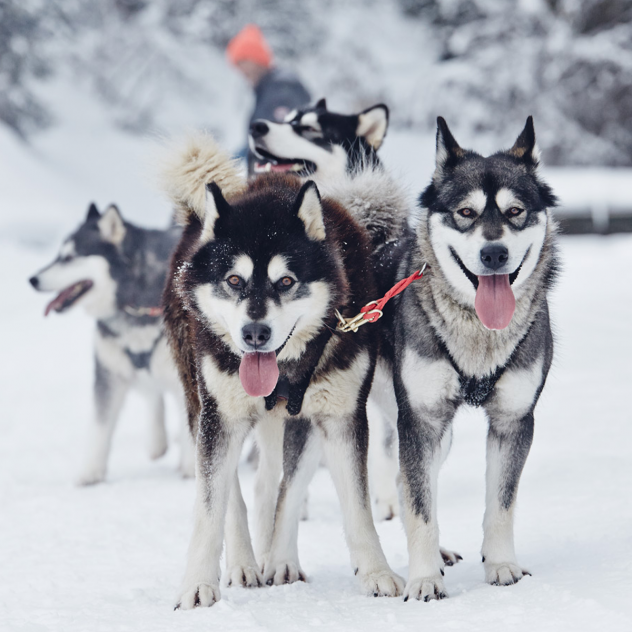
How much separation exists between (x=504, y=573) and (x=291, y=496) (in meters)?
0.80

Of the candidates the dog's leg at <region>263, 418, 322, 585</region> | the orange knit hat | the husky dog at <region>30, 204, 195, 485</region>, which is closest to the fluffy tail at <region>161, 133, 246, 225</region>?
the dog's leg at <region>263, 418, 322, 585</region>

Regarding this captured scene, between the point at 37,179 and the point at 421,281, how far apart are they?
44.5ft

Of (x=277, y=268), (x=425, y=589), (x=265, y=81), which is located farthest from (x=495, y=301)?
(x=265, y=81)

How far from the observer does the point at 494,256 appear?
→ 2.47m

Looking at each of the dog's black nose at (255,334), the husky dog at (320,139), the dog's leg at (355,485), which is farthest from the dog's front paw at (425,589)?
the husky dog at (320,139)

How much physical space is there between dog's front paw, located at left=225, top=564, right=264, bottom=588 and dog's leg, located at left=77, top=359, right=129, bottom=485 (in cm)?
222

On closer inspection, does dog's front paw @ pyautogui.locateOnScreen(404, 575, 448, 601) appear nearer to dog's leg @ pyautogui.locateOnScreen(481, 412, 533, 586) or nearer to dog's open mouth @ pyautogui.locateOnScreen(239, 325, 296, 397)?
dog's leg @ pyautogui.locateOnScreen(481, 412, 533, 586)

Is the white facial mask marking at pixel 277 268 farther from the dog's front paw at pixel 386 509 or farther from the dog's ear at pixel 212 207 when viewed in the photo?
the dog's front paw at pixel 386 509

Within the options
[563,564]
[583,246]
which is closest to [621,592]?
[563,564]

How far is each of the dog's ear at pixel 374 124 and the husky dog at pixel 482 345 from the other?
1.53 meters

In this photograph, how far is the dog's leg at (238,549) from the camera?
2879 mm

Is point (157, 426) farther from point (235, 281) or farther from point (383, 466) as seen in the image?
point (235, 281)

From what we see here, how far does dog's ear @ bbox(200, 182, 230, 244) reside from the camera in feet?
8.75

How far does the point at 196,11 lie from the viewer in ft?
70.8
